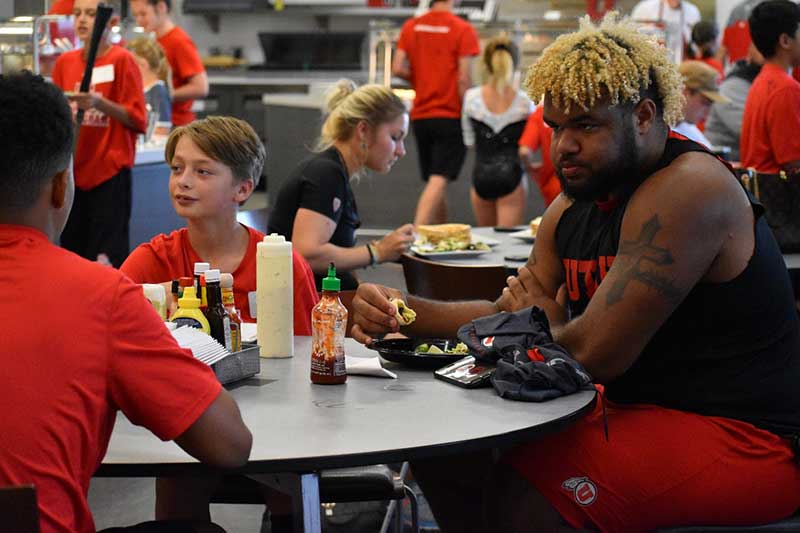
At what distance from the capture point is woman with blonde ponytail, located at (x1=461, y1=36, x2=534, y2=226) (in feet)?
24.3

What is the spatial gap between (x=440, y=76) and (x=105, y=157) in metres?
3.55

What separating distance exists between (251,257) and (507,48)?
4.69 metres

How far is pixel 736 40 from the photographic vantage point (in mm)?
9844

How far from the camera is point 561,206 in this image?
272 cm

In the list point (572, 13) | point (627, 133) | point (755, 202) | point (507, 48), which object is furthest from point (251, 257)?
point (572, 13)

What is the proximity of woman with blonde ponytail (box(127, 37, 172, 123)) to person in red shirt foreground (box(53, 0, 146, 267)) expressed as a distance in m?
0.95

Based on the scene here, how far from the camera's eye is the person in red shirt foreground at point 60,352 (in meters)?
1.59

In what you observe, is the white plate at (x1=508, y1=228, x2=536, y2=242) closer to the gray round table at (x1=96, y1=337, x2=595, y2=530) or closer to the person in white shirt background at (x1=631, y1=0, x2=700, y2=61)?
the gray round table at (x1=96, y1=337, x2=595, y2=530)

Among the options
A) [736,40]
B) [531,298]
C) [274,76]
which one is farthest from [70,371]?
[274,76]

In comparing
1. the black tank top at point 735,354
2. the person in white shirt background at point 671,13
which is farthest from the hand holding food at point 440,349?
the person in white shirt background at point 671,13

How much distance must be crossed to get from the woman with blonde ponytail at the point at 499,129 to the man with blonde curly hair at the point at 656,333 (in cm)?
493

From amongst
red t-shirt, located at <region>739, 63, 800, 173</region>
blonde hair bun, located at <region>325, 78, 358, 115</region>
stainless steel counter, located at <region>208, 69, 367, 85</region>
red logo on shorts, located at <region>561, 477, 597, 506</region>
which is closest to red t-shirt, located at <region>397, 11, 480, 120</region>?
red t-shirt, located at <region>739, 63, 800, 173</region>

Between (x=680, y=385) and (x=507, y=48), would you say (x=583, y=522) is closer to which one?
(x=680, y=385)

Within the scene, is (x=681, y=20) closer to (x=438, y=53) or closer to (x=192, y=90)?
(x=438, y=53)
